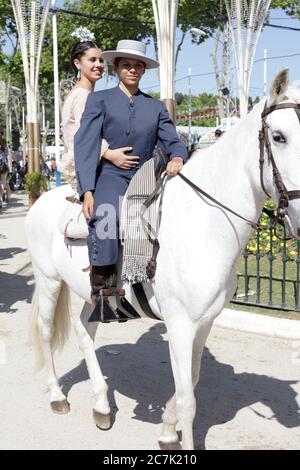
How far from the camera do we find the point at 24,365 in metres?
5.90

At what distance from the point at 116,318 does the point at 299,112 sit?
194 cm

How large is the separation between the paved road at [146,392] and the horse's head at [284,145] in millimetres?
1941

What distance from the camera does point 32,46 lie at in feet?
57.5

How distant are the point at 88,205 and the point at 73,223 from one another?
17.9 inches

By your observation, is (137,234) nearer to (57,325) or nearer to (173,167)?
(173,167)

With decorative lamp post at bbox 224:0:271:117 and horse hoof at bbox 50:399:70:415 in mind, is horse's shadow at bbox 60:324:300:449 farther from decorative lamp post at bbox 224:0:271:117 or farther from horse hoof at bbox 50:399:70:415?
decorative lamp post at bbox 224:0:271:117

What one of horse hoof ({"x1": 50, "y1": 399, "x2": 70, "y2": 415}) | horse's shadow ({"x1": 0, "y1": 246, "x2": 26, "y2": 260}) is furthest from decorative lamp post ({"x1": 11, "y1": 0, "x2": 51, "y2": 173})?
horse hoof ({"x1": 50, "y1": 399, "x2": 70, "y2": 415})

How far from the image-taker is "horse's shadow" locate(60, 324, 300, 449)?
15.5ft

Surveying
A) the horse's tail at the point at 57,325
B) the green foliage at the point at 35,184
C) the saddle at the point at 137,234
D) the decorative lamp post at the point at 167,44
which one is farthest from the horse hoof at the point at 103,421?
the green foliage at the point at 35,184

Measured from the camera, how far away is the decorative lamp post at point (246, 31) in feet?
52.5

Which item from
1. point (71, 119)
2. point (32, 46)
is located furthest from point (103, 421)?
point (32, 46)

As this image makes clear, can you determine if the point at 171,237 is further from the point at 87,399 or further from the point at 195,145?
the point at 87,399

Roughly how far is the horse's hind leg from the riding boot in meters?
1.09
